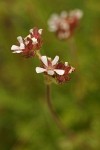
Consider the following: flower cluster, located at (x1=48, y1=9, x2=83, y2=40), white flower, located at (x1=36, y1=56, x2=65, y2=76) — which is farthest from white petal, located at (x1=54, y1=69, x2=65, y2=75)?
flower cluster, located at (x1=48, y1=9, x2=83, y2=40)

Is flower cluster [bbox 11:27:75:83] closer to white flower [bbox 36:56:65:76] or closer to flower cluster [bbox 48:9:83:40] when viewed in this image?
white flower [bbox 36:56:65:76]

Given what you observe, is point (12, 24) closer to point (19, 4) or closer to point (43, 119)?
point (19, 4)

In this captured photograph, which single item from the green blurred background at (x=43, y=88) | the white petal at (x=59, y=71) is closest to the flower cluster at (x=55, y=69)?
the white petal at (x=59, y=71)

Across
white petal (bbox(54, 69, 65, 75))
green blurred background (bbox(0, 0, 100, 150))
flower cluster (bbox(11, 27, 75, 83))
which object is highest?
green blurred background (bbox(0, 0, 100, 150))

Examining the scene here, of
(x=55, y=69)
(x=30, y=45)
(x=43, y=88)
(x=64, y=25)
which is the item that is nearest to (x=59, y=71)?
(x=55, y=69)

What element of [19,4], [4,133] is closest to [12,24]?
[19,4]

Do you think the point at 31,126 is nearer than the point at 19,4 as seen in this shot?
Yes

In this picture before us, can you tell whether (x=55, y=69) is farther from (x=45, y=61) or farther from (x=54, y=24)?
(x=54, y=24)
